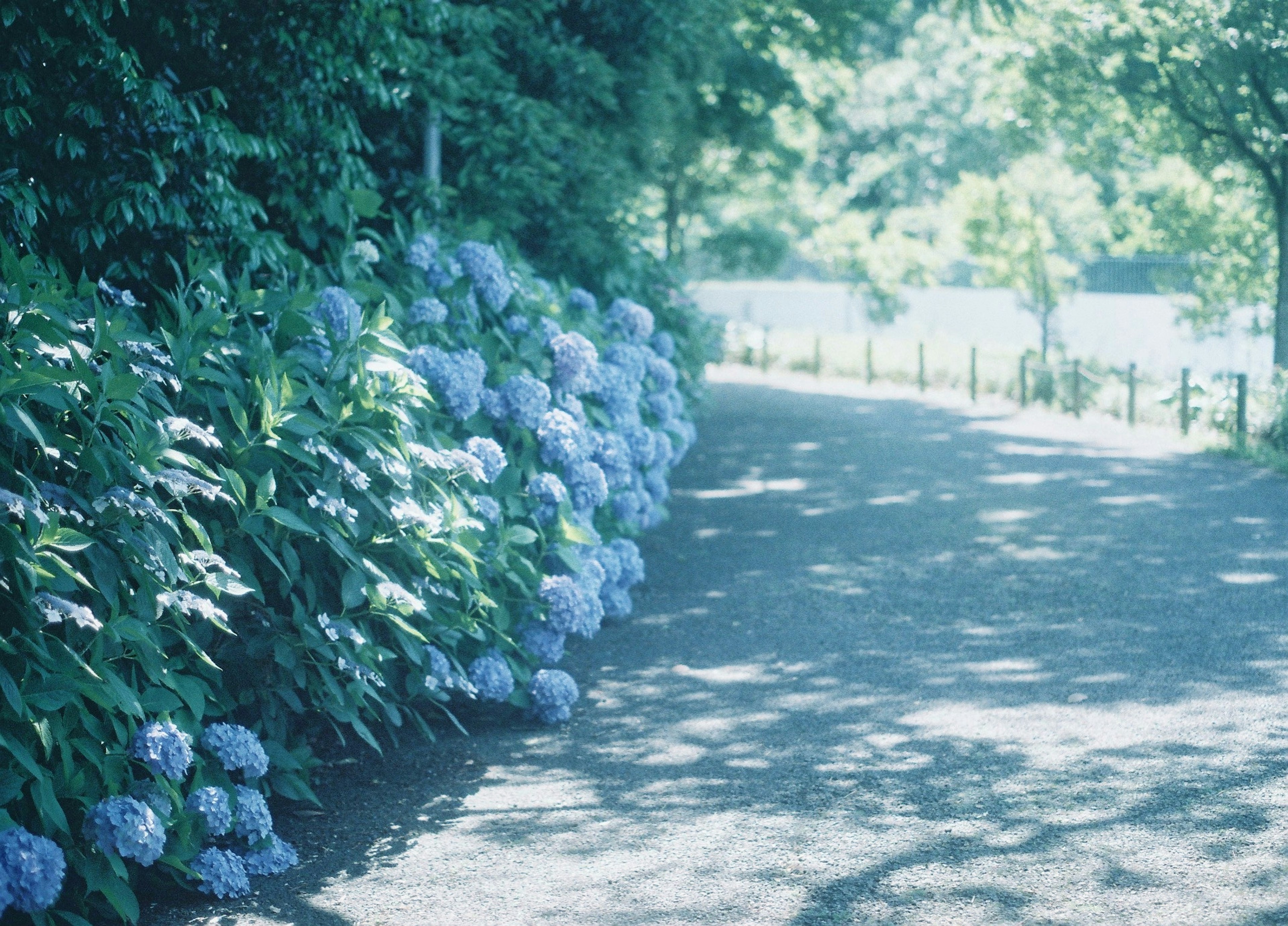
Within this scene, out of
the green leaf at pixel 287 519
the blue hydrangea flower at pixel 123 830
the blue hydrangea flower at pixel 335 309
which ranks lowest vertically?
the blue hydrangea flower at pixel 123 830

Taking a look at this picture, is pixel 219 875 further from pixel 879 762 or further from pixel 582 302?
pixel 582 302

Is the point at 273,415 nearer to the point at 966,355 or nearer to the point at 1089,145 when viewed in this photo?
the point at 1089,145

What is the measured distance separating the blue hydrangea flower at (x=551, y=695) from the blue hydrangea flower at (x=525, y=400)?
Answer: 3.85 feet

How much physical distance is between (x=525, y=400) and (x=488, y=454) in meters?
0.55

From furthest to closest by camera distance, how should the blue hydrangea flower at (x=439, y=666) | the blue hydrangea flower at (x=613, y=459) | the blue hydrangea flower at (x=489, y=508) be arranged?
the blue hydrangea flower at (x=613, y=459) → the blue hydrangea flower at (x=489, y=508) → the blue hydrangea flower at (x=439, y=666)

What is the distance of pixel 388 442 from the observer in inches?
193

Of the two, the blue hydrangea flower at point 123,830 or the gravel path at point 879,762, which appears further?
the gravel path at point 879,762

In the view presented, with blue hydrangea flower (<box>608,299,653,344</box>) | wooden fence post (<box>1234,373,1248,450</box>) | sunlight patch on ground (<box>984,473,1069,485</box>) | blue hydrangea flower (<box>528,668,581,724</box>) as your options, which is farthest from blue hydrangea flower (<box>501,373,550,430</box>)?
wooden fence post (<box>1234,373,1248,450</box>)

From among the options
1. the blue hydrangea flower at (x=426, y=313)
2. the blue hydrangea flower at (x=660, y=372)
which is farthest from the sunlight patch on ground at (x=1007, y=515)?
the blue hydrangea flower at (x=426, y=313)

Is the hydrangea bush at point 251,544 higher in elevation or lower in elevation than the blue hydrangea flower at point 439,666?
higher

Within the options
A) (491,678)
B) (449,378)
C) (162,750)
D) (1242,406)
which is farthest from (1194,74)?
(162,750)

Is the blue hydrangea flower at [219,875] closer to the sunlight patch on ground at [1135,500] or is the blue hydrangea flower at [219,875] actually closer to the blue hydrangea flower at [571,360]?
the blue hydrangea flower at [571,360]

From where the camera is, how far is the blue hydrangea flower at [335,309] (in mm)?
5414

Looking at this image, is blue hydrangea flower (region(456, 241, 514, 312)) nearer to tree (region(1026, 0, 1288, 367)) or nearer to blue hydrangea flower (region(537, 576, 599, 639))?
blue hydrangea flower (region(537, 576, 599, 639))
